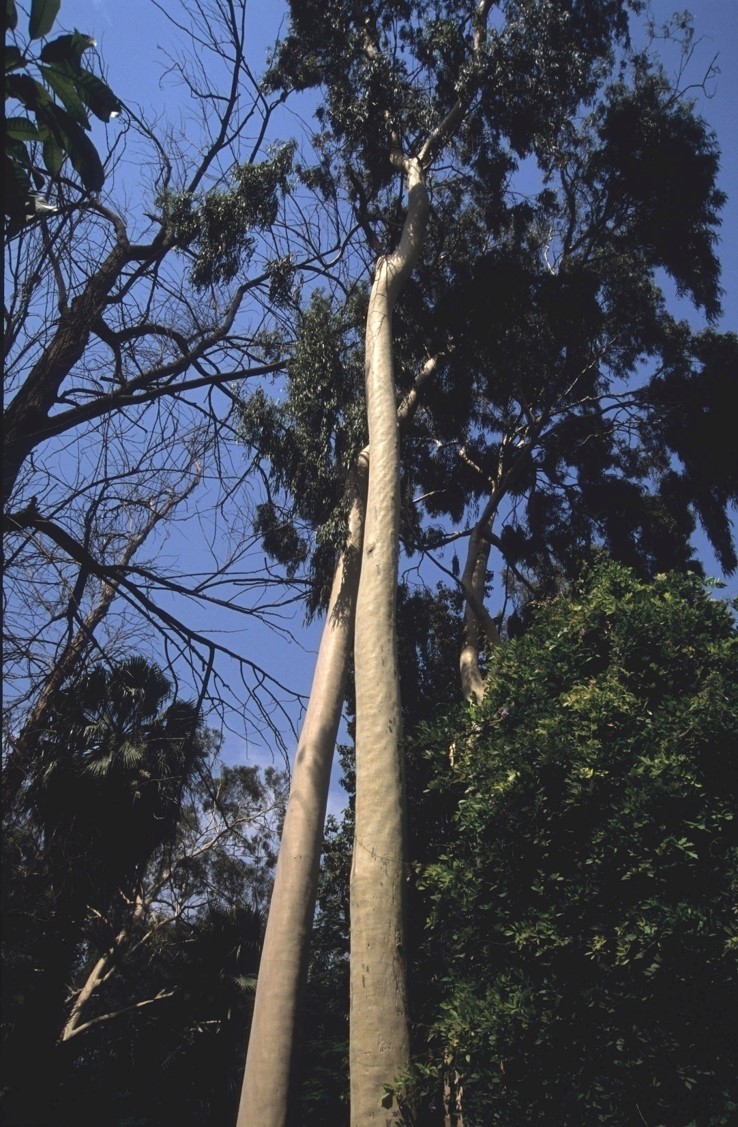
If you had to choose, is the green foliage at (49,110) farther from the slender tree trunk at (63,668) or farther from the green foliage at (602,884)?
the green foliage at (602,884)

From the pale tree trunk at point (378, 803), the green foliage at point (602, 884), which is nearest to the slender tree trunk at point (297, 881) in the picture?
the pale tree trunk at point (378, 803)

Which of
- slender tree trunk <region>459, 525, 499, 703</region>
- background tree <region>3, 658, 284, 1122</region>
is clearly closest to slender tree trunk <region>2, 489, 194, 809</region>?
background tree <region>3, 658, 284, 1122</region>

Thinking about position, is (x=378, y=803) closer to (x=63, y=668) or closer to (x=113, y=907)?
(x=63, y=668)

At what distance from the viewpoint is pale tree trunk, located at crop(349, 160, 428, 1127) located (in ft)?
18.1

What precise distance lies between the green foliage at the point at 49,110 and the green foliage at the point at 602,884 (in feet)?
13.2

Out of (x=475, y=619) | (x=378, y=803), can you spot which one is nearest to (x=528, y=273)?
(x=475, y=619)

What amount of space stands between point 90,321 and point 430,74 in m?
10.2

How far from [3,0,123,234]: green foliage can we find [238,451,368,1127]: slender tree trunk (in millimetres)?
5190

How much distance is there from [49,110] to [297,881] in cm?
561

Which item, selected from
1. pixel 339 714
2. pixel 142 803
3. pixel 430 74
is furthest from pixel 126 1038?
pixel 430 74

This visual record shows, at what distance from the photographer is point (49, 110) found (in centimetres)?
292

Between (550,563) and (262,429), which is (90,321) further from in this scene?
(550,563)

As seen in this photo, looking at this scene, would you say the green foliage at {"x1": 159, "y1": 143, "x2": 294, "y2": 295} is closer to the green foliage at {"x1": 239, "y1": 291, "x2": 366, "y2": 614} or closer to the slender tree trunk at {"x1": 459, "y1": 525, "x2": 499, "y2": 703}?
the green foliage at {"x1": 239, "y1": 291, "x2": 366, "y2": 614}

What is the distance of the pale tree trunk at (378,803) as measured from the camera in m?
5.53
